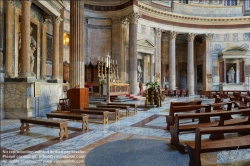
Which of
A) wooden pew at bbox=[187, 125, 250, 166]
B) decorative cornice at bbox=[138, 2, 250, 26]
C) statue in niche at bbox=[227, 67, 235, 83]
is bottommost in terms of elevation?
wooden pew at bbox=[187, 125, 250, 166]

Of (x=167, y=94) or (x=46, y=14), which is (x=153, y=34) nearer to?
(x=167, y=94)

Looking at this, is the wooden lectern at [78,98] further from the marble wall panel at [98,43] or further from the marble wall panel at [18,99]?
the marble wall panel at [98,43]

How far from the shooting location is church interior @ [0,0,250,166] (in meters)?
3.49

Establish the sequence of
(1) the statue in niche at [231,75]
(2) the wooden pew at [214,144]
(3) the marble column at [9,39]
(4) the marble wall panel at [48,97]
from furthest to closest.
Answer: (1) the statue in niche at [231,75] → (4) the marble wall panel at [48,97] → (3) the marble column at [9,39] → (2) the wooden pew at [214,144]

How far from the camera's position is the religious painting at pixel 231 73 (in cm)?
2373

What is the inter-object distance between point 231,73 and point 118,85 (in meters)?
16.1

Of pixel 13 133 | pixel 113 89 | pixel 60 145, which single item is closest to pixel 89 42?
pixel 113 89

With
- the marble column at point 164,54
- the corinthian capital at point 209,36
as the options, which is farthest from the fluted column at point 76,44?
the corinthian capital at point 209,36

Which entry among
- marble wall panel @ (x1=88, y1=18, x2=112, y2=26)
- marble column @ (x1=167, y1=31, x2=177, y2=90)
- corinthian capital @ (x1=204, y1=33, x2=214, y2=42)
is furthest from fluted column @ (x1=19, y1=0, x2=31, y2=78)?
corinthian capital @ (x1=204, y1=33, x2=214, y2=42)

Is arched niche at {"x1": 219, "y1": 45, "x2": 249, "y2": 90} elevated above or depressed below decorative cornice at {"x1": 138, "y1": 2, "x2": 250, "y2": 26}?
below

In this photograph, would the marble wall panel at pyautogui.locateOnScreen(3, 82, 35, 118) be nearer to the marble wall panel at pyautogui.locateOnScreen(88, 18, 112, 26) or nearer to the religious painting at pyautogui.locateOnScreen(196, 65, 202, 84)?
the marble wall panel at pyautogui.locateOnScreen(88, 18, 112, 26)

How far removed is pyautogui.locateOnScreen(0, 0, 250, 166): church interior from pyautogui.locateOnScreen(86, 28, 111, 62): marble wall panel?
9 cm

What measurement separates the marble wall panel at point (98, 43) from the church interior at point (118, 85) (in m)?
0.09

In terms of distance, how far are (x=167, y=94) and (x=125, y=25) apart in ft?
28.0
